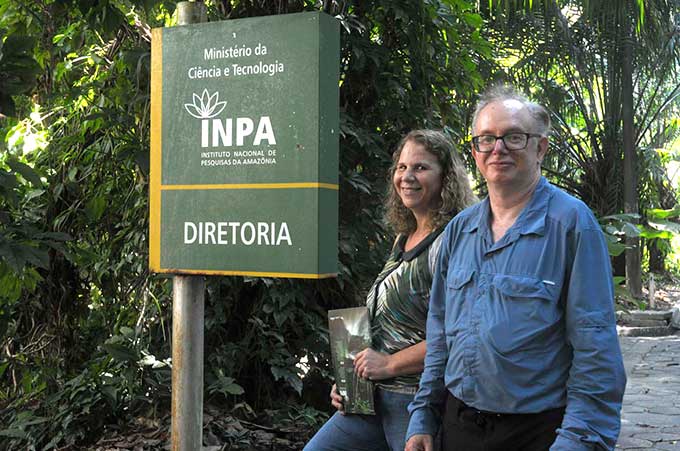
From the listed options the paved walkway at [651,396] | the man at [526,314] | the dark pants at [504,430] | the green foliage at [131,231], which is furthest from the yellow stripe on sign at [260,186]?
the paved walkway at [651,396]

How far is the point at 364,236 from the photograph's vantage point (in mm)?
5402

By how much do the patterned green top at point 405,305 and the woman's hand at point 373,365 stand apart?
0.13 feet

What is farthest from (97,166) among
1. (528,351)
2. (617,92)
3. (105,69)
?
(617,92)

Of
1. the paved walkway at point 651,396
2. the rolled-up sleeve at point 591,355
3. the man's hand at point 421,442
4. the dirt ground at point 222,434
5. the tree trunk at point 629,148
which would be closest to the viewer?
the rolled-up sleeve at point 591,355

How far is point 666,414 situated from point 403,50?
4.07 meters

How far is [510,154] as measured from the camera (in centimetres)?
237

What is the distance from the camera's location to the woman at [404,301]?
279cm

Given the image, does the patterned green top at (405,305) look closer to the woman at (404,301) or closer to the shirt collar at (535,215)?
the woman at (404,301)

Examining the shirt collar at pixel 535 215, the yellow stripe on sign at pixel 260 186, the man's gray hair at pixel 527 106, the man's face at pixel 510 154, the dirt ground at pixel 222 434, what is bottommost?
the dirt ground at pixel 222 434

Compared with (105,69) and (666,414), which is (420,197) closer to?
(105,69)

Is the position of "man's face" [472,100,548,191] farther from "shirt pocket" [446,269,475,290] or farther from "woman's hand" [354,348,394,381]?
"woman's hand" [354,348,394,381]

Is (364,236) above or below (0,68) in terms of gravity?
below

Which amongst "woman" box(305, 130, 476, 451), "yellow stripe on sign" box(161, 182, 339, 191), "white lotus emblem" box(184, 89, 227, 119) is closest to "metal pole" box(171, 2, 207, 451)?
"yellow stripe on sign" box(161, 182, 339, 191)

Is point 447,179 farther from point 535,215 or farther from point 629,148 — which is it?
point 629,148
